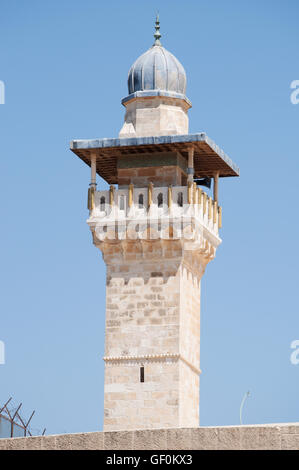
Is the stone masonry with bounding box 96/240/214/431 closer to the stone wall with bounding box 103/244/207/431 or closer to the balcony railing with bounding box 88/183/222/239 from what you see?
the stone wall with bounding box 103/244/207/431

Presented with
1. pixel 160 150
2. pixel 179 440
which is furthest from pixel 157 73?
pixel 179 440

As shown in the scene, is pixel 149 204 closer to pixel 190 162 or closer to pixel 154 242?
pixel 154 242

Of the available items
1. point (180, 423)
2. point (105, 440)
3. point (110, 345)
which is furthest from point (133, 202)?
point (105, 440)

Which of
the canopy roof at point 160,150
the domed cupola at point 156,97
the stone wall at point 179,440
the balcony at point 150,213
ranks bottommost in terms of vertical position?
the stone wall at point 179,440

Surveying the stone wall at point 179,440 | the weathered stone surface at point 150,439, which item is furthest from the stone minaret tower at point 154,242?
the weathered stone surface at point 150,439

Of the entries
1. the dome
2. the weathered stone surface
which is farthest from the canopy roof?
the weathered stone surface

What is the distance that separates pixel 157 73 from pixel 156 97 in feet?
2.54

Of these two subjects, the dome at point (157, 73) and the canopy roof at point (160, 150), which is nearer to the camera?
the canopy roof at point (160, 150)

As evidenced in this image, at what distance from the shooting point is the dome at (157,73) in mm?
37531

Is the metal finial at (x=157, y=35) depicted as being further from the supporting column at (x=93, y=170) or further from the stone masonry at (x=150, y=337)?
the stone masonry at (x=150, y=337)

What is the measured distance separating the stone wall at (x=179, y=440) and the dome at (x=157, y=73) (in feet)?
59.7

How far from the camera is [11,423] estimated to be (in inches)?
1292

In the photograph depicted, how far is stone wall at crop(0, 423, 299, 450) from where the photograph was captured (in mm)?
19500
